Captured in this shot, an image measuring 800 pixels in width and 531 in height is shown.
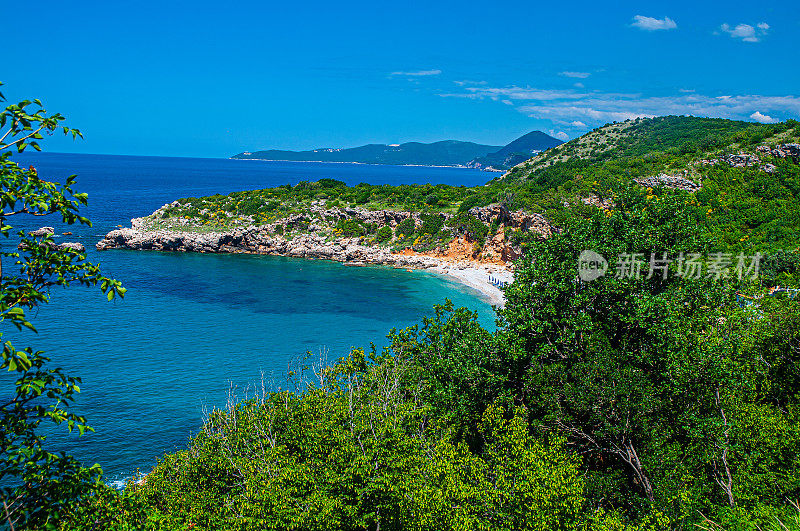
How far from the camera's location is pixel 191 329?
4159cm

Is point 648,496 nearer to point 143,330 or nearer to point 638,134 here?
point 143,330

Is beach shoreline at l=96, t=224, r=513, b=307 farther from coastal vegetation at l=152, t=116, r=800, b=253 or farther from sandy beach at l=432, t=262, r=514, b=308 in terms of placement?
coastal vegetation at l=152, t=116, r=800, b=253

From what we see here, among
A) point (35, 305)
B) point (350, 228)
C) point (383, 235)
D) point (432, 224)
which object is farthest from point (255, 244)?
point (35, 305)

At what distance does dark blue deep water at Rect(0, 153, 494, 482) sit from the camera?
1045 inches

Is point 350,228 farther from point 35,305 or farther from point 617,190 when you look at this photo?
point 35,305

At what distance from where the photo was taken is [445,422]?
17219 mm

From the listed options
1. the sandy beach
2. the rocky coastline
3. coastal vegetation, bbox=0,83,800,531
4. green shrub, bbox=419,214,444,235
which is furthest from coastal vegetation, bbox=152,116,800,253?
coastal vegetation, bbox=0,83,800,531

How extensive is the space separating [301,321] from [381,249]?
29.4m

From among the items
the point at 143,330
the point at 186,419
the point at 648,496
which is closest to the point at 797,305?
the point at 648,496

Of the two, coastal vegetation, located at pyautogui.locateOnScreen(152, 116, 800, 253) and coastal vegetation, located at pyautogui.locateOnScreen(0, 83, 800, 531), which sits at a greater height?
coastal vegetation, located at pyautogui.locateOnScreen(152, 116, 800, 253)

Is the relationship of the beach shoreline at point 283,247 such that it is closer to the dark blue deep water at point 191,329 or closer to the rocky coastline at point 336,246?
the rocky coastline at point 336,246

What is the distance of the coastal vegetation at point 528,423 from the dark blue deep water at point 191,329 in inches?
233

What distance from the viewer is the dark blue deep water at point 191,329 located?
87.0 ft

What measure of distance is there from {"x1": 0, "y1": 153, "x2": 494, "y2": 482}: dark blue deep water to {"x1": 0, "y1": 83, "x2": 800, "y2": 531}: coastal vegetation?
5.91m
